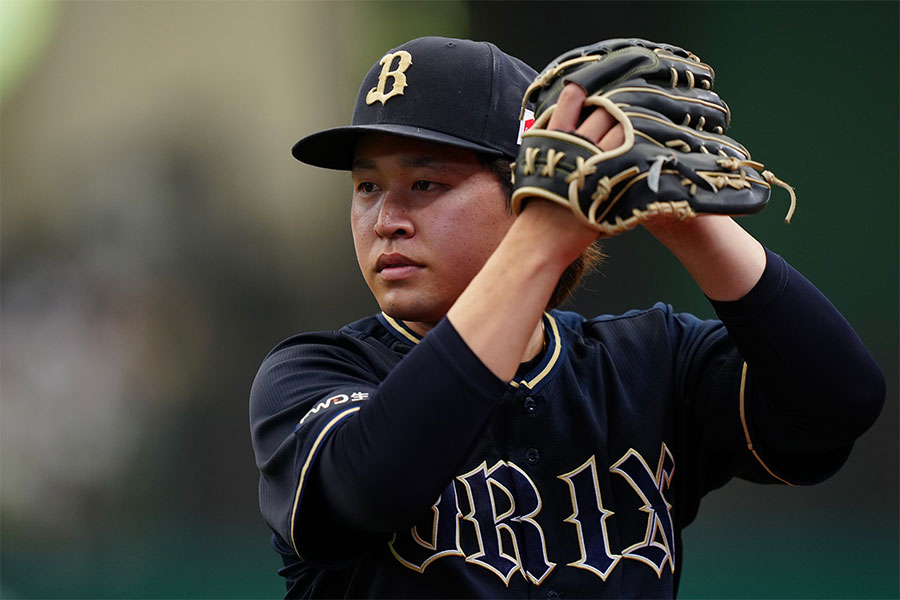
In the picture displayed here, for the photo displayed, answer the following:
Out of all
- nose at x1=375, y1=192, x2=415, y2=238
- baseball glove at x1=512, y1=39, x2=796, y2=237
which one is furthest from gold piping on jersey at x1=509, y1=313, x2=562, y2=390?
baseball glove at x1=512, y1=39, x2=796, y2=237

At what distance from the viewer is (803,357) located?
1.18 meters

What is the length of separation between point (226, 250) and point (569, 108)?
2.35 m

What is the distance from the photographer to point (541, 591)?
3.97 ft

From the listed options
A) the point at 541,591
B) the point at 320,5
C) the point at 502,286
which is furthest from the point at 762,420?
the point at 320,5

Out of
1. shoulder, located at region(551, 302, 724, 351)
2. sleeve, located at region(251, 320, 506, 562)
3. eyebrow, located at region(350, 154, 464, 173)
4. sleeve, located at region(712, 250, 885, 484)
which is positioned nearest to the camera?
sleeve, located at region(251, 320, 506, 562)

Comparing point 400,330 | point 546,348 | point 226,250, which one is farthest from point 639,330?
point 226,250

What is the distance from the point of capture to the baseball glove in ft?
3.17

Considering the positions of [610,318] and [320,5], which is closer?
[610,318]

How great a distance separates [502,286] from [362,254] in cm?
38

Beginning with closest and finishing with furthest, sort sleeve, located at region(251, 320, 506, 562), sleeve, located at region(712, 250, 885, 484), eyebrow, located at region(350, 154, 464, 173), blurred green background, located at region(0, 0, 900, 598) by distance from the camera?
sleeve, located at region(251, 320, 506, 562)
sleeve, located at region(712, 250, 885, 484)
eyebrow, located at region(350, 154, 464, 173)
blurred green background, located at region(0, 0, 900, 598)

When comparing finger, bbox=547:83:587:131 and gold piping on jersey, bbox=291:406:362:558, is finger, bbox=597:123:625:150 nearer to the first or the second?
finger, bbox=547:83:587:131

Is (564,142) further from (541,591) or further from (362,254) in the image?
(541,591)

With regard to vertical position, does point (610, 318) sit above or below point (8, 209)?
above

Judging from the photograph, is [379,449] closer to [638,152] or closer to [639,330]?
[638,152]
